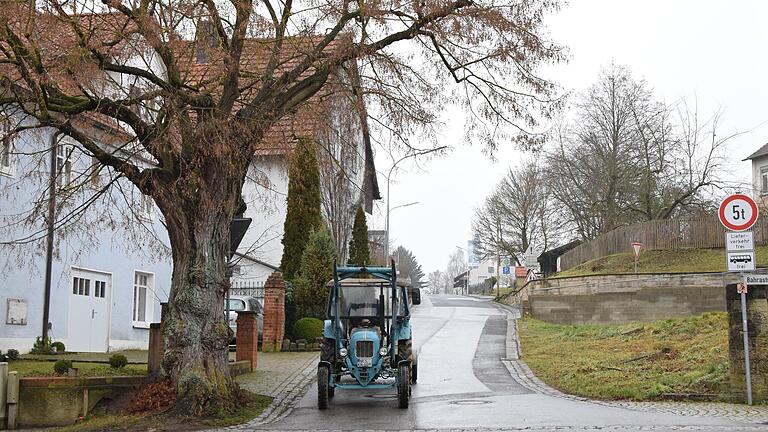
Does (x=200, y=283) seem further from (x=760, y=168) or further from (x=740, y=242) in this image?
(x=760, y=168)

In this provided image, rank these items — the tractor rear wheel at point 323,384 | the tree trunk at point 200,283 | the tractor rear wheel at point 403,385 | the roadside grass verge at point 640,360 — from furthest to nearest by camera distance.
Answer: the roadside grass verge at point 640,360
the tractor rear wheel at point 323,384
the tractor rear wheel at point 403,385
the tree trunk at point 200,283

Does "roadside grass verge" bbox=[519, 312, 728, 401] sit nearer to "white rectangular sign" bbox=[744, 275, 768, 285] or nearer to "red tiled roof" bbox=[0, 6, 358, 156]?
"white rectangular sign" bbox=[744, 275, 768, 285]

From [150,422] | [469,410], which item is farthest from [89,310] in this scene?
[469,410]

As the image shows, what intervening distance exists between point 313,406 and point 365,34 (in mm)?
6366

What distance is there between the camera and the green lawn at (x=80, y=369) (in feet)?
51.9

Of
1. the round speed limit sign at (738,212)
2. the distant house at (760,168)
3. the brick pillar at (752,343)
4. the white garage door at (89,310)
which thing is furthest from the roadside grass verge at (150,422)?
the distant house at (760,168)

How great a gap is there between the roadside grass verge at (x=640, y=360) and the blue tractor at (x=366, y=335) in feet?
11.6

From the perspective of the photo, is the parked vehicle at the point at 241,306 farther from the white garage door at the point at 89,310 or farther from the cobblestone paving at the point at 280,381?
the white garage door at the point at 89,310

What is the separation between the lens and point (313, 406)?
15602 mm

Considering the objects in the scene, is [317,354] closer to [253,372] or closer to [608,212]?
[253,372]

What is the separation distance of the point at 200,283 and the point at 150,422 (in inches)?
91.4

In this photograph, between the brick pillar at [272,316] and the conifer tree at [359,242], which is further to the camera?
the conifer tree at [359,242]

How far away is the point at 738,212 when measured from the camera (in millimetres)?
14500

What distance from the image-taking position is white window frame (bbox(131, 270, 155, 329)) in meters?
26.7
